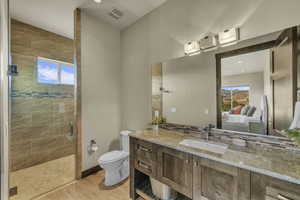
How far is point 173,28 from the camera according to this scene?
2.03 m

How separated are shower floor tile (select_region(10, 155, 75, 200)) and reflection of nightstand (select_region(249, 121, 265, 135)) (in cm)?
265

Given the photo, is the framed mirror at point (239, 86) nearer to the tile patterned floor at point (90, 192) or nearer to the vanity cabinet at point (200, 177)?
the vanity cabinet at point (200, 177)

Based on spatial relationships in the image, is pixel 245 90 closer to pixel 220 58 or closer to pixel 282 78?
pixel 282 78

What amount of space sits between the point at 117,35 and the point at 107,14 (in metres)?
0.52

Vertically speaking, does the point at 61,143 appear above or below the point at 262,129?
below

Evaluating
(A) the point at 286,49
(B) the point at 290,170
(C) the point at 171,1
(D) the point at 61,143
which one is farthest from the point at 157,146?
(D) the point at 61,143

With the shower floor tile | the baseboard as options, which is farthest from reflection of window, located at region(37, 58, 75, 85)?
the baseboard

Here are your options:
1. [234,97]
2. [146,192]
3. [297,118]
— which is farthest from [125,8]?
[146,192]

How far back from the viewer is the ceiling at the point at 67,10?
2.11 m

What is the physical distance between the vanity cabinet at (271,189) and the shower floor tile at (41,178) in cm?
248

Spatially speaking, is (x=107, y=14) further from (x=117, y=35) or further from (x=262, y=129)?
(x=262, y=129)

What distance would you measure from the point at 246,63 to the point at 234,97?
1.23 ft

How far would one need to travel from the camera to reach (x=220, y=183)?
1.06 metres

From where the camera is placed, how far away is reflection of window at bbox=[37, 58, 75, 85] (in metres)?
2.79
